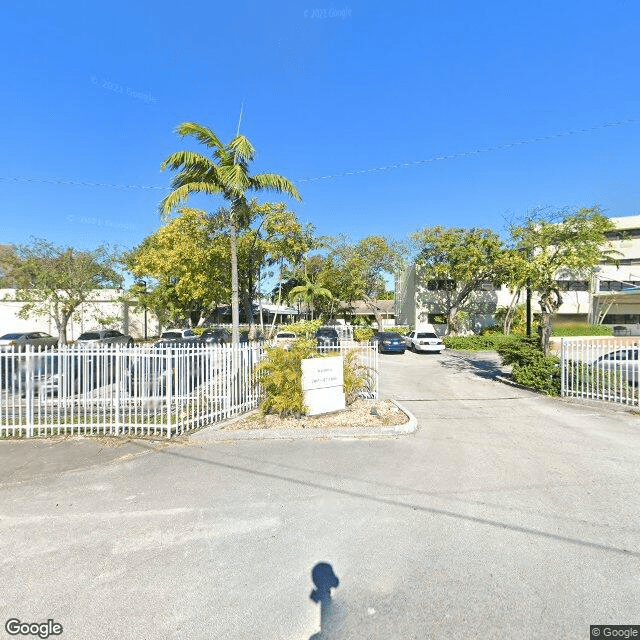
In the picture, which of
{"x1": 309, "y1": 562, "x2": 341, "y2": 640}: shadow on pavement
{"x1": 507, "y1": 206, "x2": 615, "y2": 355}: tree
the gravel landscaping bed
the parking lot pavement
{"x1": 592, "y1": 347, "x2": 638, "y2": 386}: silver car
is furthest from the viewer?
{"x1": 507, "y1": 206, "x2": 615, "y2": 355}: tree

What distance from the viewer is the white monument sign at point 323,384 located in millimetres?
7156

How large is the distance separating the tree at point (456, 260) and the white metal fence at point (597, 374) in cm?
1683

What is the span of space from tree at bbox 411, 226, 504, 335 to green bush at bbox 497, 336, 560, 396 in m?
14.6

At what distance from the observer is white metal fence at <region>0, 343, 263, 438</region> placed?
650 cm

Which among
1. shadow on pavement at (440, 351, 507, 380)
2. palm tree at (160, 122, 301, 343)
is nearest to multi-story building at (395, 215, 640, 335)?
shadow on pavement at (440, 351, 507, 380)

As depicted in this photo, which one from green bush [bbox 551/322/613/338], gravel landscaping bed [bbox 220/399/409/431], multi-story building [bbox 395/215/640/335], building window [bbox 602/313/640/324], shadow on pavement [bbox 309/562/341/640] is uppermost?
multi-story building [bbox 395/215/640/335]

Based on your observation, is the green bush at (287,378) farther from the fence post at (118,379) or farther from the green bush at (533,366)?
the green bush at (533,366)

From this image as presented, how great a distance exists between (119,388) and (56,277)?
19.7 m

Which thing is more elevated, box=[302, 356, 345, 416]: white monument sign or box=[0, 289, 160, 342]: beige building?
box=[0, 289, 160, 342]: beige building

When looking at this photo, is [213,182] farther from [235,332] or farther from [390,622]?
[390,622]

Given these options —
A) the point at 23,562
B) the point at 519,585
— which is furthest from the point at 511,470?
the point at 23,562

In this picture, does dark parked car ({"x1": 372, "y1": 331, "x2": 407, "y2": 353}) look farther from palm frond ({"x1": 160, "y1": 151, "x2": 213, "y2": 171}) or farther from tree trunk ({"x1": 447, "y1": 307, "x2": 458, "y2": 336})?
palm frond ({"x1": 160, "y1": 151, "x2": 213, "y2": 171})

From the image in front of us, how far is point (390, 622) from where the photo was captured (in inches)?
97.0

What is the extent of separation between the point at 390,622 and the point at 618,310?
44590mm
